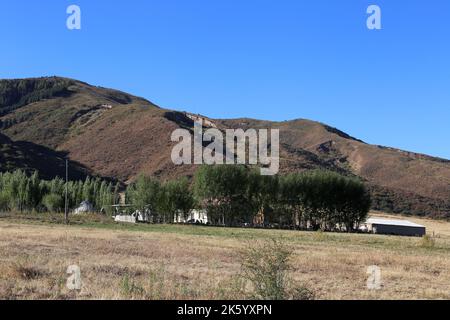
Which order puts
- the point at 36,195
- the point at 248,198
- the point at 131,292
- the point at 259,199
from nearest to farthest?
the point at 131,292 → the point at 248,198 → the point at 259,199 → the point at 36,195

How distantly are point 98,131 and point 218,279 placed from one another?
572ft

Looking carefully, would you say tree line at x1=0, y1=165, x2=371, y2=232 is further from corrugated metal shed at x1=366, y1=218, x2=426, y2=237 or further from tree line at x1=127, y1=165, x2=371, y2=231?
corrugated metal shed at x1=366, y1=218, x2=426, y2=237

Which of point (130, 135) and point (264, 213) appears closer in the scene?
point (264, 213)

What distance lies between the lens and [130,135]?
17500 cm

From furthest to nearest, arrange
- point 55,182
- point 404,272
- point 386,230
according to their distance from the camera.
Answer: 1. point 55,182
2. point 386,230
3. point 404,272

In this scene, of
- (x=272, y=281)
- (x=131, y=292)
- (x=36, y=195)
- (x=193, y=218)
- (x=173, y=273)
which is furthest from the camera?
(x=193, y=218)

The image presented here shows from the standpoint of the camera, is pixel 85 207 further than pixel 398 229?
Yes

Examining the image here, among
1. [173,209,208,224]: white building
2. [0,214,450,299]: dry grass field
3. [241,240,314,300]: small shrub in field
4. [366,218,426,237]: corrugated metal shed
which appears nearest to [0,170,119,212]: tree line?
[173,209,208,224]: white building

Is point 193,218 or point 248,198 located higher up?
point 248,198

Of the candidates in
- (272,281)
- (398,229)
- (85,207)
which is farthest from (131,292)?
(85,207)

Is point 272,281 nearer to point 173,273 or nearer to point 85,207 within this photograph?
point 173,273
